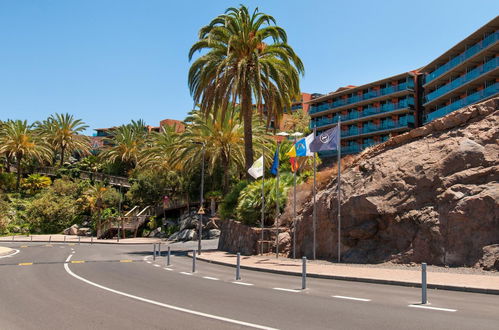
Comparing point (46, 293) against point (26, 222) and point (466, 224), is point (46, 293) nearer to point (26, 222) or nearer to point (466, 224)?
point (466, 224)

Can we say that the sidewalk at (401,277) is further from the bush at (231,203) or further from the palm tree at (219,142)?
the palm tree at (219,142)

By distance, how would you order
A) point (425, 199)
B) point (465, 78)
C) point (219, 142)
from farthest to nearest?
1. point (465, 78)
2. point (219, 142)
3. point (425, 199)

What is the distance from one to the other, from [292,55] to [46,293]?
899 inches

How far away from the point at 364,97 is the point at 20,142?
51151mm

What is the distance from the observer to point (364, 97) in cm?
7050

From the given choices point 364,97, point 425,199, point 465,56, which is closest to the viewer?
point 425,199

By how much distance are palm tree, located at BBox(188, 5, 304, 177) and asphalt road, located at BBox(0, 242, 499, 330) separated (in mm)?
17011

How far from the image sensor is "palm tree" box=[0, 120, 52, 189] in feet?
222

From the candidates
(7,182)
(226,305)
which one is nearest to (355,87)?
(7,182)

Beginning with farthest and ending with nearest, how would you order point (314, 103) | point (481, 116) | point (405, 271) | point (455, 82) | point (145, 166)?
point (314, 103) < point (145, 166) < point (455, 82) < point (481, 116) < point (405, 271)

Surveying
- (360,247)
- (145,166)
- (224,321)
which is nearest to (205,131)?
(145,166)

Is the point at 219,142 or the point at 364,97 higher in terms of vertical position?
the point at 364,97

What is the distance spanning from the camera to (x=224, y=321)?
802 cm

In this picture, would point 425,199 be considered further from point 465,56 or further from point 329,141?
point 465,56
